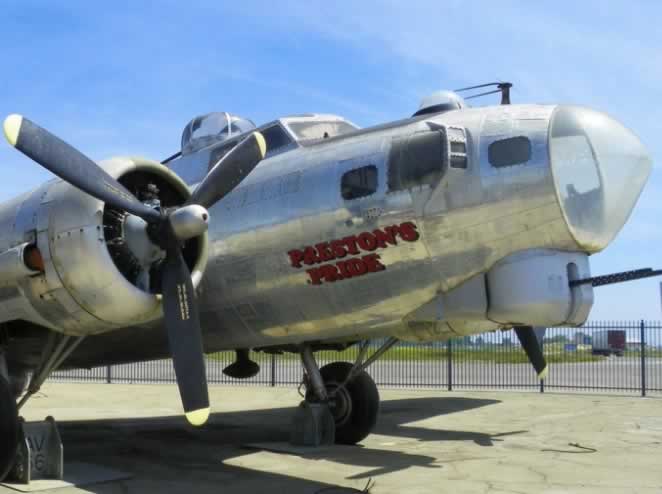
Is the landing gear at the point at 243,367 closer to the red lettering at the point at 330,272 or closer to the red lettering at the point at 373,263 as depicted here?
the red lettering at the point at 330,272

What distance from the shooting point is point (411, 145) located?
863 cm

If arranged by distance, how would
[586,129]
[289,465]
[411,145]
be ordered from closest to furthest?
[586,129] < [411,145] < [289,465]

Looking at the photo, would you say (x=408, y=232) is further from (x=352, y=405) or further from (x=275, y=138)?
(x=352, y=405)

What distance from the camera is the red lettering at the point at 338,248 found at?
29.2 ft

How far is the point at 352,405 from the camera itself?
1189cm

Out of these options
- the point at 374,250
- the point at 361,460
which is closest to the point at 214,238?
the point at 374,250

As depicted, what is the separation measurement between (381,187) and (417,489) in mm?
3222

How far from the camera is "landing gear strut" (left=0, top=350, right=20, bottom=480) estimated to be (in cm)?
802

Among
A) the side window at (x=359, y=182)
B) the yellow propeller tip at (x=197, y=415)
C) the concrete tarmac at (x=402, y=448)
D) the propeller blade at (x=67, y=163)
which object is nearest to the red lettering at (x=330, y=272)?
the side window at (x=359, y=182)

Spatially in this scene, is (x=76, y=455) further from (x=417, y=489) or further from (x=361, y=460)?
(x=417, y=489)

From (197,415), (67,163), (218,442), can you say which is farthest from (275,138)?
(218,442)

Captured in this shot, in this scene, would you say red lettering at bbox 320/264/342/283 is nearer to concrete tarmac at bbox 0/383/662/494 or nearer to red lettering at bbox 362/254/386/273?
red lettering at bbox 362/254/386/273

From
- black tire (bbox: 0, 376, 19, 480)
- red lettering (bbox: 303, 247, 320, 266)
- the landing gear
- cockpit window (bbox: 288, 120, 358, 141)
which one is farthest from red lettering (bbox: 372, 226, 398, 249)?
the landing gear

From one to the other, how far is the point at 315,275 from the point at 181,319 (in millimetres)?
1697
